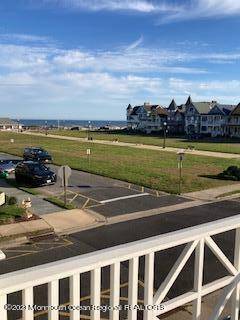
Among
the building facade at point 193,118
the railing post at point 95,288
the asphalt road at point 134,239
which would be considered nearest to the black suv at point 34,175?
the asphalt road at point 134,239

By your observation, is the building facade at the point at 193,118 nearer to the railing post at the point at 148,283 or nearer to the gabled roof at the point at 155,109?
the gabled roof at the point at 155,109

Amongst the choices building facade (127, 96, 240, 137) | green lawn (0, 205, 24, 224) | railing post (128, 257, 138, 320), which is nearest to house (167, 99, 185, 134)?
building facade (127, 96, 240, 137)

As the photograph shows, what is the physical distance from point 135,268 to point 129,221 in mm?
15364

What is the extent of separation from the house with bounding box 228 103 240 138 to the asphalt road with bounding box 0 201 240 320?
7269 cm

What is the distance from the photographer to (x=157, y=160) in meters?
42.7

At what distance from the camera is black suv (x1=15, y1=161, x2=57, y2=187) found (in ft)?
89.8

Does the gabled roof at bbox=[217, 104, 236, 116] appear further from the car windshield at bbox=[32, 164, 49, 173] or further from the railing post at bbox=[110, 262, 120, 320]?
the railing post at bbox=[110, 262, 120, 320]

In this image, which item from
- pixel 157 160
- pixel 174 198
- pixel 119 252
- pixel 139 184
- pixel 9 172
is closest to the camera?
pixel 119 252

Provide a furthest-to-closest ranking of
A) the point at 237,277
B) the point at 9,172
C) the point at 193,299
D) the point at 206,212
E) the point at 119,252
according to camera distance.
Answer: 1. the point at 9,172
2. the point at 206,212
3. the point at 237,277
4. the point at 193,299
5. the point at 119,252

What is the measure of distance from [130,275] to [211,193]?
74.5 feet

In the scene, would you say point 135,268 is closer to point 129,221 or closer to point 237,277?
point 237,277

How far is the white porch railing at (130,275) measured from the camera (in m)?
2.75

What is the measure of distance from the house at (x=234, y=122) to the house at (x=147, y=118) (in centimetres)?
2211

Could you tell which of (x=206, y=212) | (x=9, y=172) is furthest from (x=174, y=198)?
(x=9, y=172)
